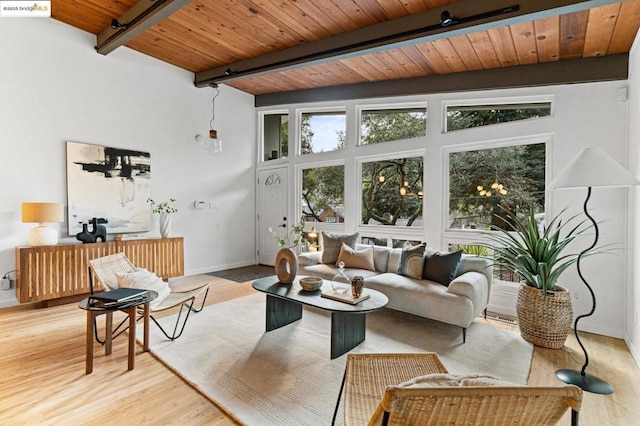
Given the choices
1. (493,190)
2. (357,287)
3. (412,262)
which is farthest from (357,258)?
(493,190)

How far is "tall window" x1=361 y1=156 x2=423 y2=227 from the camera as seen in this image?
473cm

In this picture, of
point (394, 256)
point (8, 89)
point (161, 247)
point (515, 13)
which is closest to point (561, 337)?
point (394, 256)

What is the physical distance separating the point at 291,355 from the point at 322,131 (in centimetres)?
426

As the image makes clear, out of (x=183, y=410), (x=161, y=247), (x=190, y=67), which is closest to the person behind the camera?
(x=183, y=410)

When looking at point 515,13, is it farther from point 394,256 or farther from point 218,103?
point 218,103

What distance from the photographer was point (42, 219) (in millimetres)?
3582

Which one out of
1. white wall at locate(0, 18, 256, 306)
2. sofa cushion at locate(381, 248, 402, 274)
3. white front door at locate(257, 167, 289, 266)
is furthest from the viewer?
white front door at locate(257, 167, 289, 266)

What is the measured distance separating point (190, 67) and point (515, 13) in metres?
4.75

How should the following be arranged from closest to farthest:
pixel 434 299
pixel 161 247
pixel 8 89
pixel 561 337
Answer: pixel 561 337 → pixel 434 299 → pixel 8 89 → pixel 161 247

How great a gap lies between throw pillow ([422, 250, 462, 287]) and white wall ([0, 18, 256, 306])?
13.3 ft

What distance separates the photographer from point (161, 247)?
15.9 ft

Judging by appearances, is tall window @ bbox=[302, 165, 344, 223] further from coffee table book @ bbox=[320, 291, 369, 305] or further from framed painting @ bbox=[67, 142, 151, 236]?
coffee table book @ bbox=[320, 291, 369, 305]

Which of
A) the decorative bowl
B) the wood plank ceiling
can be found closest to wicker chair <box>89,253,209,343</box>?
the decorative bowl

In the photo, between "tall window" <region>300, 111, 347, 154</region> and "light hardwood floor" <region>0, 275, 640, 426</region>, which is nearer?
"light hardwood floor" <region>0, 275, 640, 426</region>
